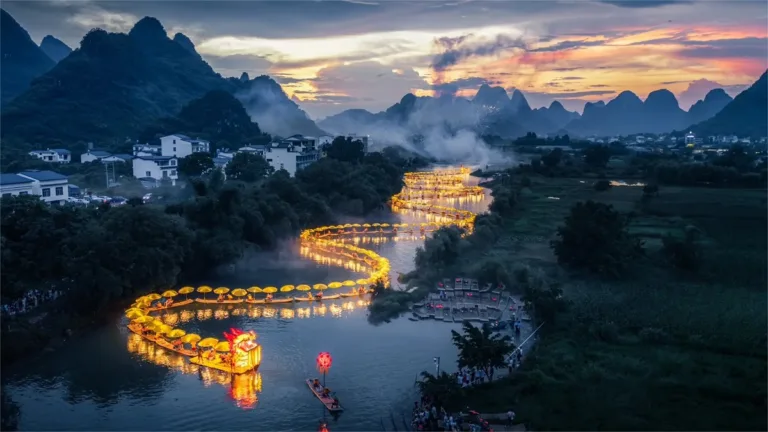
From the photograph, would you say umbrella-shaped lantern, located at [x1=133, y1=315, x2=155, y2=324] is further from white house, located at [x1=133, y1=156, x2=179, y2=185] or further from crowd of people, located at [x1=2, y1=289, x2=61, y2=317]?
white house, located at [x1=133, y1=156, x2=179, y2=185]

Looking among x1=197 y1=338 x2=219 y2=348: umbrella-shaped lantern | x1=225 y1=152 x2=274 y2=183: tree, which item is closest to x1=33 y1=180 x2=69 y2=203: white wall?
x1=225 y1=152 x2=274 y2=183: tree

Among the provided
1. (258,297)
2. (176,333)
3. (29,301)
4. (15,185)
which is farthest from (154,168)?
(176,333)

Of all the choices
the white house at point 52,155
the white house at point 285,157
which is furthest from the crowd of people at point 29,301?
the white house at point 52,155

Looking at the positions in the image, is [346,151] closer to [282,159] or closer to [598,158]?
[282,159]

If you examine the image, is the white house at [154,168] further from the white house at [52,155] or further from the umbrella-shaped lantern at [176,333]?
the umbrella-shaped lantern at [176,333]

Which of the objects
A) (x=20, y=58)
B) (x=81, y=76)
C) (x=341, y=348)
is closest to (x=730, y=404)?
(x=341, y=348)

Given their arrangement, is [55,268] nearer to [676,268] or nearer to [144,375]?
[144,375]
